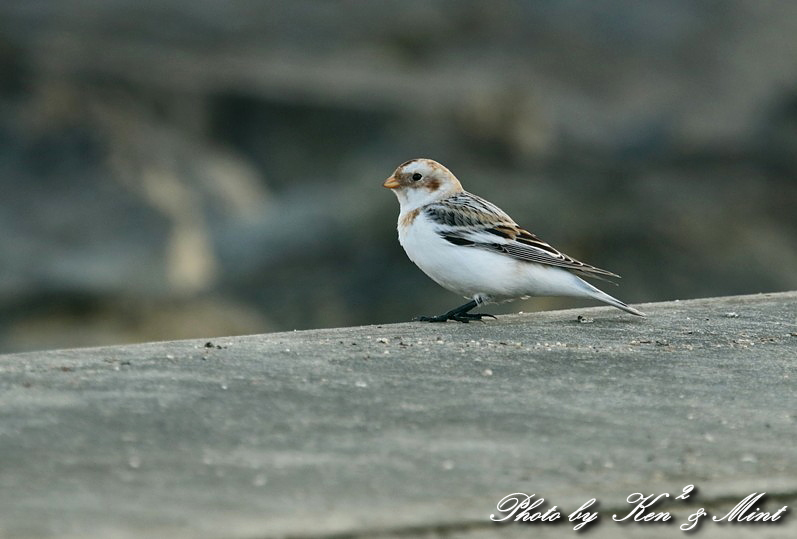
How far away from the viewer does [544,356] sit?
4973 mm

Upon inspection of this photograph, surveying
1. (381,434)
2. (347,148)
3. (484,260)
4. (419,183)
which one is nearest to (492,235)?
(484,260)

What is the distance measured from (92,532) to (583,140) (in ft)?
52.3

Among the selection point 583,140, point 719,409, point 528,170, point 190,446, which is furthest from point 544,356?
point 583,140

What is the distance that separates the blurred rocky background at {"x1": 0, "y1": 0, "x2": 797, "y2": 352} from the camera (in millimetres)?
15445

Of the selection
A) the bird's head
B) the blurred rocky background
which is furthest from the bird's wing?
the blurred rocky background

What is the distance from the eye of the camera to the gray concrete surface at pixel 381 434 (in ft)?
10.3

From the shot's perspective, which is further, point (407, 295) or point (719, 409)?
point (407, 295)

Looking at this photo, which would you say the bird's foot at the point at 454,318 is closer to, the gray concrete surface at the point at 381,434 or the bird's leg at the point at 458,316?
the bird's leg at the point at 458,316

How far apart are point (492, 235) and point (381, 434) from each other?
2.81 m

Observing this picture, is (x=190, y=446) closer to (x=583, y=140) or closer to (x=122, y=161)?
(x=122, y=161)

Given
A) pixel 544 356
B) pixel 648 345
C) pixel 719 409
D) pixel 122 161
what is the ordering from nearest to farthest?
pixel 719 409 → pixel 544 356 → pixel 648 345 → pixel 122 161

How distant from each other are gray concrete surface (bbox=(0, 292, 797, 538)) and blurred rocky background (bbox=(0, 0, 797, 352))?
9737 mm

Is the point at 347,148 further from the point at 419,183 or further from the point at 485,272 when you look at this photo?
the point at 485,272

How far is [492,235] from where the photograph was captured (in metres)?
6.46
